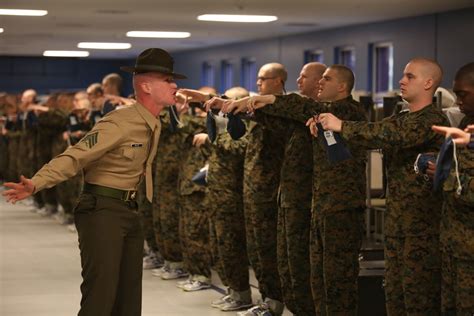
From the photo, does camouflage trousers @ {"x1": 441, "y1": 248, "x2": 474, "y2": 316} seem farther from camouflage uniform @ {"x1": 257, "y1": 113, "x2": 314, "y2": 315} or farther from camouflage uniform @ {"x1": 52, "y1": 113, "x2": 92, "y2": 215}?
camouflage uniform @ {"x1": 52, "y1": 113, "x2": 92, "y2": 215}

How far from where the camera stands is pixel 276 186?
6.80 m

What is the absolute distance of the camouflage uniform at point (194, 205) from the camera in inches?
328

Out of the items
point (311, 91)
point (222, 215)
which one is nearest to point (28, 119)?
point (222, 215)

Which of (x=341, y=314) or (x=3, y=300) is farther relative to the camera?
(x=3, y=300)

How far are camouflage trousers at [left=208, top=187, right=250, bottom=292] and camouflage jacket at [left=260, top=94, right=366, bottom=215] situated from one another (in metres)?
1.67

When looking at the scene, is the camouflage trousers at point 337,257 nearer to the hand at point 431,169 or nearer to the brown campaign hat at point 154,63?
the hand at point 431,169

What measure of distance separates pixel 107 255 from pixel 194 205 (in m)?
3.56

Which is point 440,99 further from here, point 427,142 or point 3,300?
point 3,300

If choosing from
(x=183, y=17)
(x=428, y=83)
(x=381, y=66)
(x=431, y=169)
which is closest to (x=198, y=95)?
(x=428, y=83)

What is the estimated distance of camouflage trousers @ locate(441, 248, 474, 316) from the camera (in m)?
4.65

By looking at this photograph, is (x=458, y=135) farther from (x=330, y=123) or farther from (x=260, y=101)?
(x=260, y=101)

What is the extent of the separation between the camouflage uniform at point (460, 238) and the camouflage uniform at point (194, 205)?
368 cm

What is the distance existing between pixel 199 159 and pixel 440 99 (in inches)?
87.2

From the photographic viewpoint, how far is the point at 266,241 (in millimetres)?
6832
